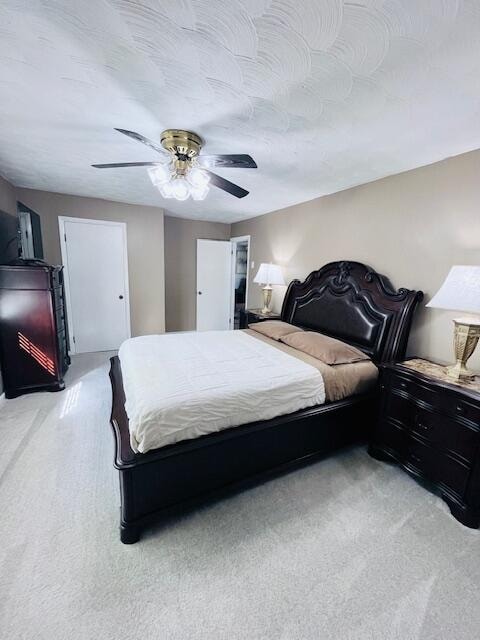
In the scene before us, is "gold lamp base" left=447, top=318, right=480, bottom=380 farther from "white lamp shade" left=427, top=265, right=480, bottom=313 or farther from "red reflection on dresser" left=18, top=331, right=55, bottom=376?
"red reflection on dresser" left=18, top=331, right=55, bottom=376

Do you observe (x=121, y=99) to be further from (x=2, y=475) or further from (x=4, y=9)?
(x=2, y=475)

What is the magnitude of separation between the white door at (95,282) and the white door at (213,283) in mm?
1476

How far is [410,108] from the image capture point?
4.91ft

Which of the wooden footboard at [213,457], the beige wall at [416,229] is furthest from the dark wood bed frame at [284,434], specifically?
the beige wall at [416,229]

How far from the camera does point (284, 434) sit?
1.83 metres

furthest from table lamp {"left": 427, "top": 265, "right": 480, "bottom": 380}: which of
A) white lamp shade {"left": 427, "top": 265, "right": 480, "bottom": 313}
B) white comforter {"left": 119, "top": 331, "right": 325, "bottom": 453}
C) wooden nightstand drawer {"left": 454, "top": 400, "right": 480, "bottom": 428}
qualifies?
white comforter {"left": 119, "top": 331, "right": 325, "bottom": 453}

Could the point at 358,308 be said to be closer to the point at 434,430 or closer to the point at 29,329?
the point at 434,430

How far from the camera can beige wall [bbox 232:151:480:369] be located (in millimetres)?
1996

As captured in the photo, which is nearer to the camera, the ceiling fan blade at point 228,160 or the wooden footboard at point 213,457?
the wooden footboard at point 213,457

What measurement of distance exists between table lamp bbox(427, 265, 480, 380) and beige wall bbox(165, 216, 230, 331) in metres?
4.26

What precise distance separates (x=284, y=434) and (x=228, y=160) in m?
1.89

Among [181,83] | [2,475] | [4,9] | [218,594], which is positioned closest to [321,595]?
[218,594]

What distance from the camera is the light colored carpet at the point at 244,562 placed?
1.12 metres

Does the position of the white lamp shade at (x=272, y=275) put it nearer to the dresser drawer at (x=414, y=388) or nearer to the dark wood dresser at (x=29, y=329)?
the dresser drawer at (x=414, y=388)
